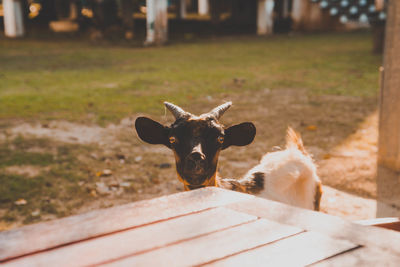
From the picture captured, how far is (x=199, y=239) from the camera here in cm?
154

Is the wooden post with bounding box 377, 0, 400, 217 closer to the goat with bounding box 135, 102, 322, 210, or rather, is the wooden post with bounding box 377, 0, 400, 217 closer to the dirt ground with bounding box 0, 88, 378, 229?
the dirt ground with bounding box 0, 88, 378, 229

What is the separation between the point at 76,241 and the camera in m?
1.50

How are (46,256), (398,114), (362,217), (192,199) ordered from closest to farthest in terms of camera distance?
(46,256), (192,199), (362,217), (398,114)

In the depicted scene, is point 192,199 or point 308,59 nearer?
point 192,199

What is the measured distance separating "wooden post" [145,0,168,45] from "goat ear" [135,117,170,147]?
13825 mm

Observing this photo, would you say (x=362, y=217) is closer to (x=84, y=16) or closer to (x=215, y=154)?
(x=215, y=154)

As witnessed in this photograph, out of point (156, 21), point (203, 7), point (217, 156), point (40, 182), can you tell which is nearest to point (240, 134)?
point (217, 156)

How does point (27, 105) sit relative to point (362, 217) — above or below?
above

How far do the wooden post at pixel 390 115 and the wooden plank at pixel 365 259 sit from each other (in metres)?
3.52

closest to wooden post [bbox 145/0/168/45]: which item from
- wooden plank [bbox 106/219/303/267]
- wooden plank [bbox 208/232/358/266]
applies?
wooden plank [bbox 106/219/303/267]

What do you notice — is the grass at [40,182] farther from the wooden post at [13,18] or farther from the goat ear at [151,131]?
the wooden post at [13,18]

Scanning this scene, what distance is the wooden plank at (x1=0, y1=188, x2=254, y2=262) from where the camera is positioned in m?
1.49

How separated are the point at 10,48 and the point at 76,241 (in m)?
16.3

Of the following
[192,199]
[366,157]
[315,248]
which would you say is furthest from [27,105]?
[315,248]
